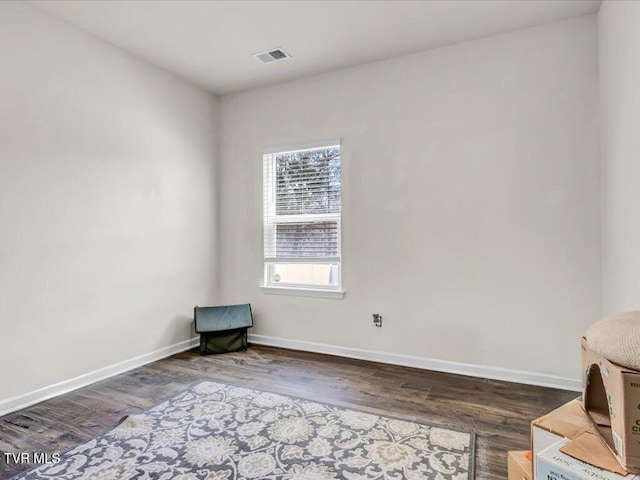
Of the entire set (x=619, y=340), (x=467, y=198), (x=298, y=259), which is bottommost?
(x=619, y=340)

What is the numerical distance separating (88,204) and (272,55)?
2.05 metres

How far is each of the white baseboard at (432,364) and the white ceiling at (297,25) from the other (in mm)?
2757

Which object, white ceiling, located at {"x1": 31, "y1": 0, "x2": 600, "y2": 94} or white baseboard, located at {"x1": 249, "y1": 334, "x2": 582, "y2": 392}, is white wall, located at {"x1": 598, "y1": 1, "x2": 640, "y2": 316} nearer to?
white ceiling, located at {"x1": 31, "y1": 0, "x2": 600, "y2": 94}

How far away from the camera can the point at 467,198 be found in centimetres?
304

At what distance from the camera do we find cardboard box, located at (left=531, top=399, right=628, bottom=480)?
3.43 feet

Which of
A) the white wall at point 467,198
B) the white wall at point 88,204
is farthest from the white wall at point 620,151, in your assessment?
the white wall at point 88,204

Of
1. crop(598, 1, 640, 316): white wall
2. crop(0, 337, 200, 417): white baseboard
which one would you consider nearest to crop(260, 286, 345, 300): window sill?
crop(0, 337, 200, 417): white baseboard

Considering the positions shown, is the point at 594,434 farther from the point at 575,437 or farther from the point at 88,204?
the point at 88,204

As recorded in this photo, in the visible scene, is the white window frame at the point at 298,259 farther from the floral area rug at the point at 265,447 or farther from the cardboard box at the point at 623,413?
the cardboard box at the point at 623,413

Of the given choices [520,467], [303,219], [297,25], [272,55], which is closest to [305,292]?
[303,219]

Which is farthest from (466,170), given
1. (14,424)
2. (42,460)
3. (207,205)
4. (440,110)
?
(14,424)

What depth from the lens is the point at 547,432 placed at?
1.23 meters

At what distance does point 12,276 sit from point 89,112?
4.58 ft

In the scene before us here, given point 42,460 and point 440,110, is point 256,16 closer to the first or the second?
point 440,110
